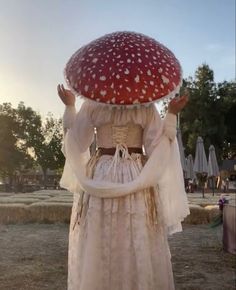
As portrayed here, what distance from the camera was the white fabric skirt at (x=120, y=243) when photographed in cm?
378

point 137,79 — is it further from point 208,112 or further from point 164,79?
point 208,112

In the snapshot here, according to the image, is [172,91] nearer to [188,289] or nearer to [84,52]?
[84,52]

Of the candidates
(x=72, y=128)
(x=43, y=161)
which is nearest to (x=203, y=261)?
(x=72, y=128)

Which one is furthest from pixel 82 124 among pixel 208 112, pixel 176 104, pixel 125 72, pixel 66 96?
pixel 208 112

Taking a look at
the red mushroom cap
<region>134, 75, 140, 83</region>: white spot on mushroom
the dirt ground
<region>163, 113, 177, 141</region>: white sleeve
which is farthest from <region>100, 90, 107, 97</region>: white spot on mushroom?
the dirt ground

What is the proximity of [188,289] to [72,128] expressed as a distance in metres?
2.20

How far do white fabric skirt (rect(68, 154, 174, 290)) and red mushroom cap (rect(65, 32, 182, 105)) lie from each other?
594mm

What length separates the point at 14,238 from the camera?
9234mm

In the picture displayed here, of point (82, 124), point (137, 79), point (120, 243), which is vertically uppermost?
point (137, 79)

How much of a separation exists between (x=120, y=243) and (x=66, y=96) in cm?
130

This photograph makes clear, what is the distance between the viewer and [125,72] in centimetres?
367

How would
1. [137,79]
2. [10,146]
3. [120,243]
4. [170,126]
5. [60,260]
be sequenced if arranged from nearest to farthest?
[137,79], [120,243], [170,126], [60,260], [10,146]

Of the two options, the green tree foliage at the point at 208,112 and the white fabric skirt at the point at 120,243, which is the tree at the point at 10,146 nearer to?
the green tree foliage at the point at 208,112

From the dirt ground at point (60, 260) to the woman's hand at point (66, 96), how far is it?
216cm
